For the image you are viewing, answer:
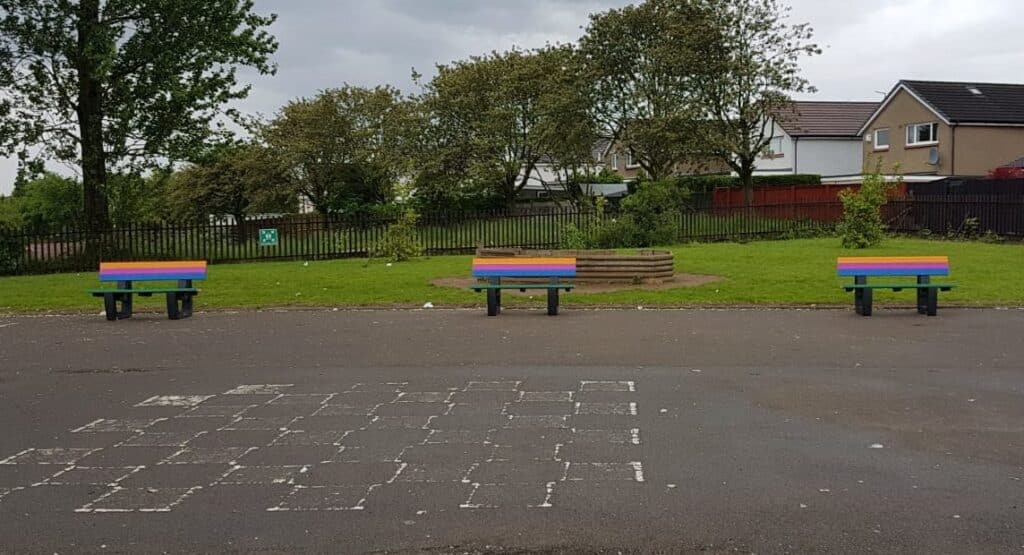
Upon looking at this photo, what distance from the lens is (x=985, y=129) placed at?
40.5 meters

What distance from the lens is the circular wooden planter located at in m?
15.2

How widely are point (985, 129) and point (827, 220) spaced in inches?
607

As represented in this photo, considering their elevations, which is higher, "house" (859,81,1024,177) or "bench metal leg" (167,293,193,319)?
"house" (859,81,1024,177)

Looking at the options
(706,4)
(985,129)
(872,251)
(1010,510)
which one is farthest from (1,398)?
(985,129)

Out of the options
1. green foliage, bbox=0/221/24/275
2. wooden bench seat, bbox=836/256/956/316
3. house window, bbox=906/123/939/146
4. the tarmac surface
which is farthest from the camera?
house window, bbox=906/123/939/146

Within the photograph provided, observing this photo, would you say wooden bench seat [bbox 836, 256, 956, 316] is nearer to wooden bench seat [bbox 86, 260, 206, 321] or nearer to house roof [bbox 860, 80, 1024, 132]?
wooden bench seat [bbox 86, 260, 206, 321]

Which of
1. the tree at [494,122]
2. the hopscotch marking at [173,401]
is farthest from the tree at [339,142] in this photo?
the hopscotch marking at [173,401]

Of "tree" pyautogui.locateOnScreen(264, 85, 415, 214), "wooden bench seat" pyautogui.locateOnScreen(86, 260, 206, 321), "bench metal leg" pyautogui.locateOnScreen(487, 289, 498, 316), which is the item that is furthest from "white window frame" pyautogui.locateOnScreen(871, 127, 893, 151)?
"wooden bench seat" pyautogui.locateOnScreen(86, 260, 206, 321)

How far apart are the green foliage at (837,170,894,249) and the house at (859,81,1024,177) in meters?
18.0

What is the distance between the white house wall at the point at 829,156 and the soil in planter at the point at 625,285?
3560cm

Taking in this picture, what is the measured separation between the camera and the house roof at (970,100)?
4050 centimetres

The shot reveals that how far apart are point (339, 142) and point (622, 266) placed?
31.4 meters

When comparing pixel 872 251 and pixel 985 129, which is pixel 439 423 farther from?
pixel 985 129

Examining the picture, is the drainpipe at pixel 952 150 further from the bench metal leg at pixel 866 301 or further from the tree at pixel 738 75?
the bench metal leg at pixel 866 301
